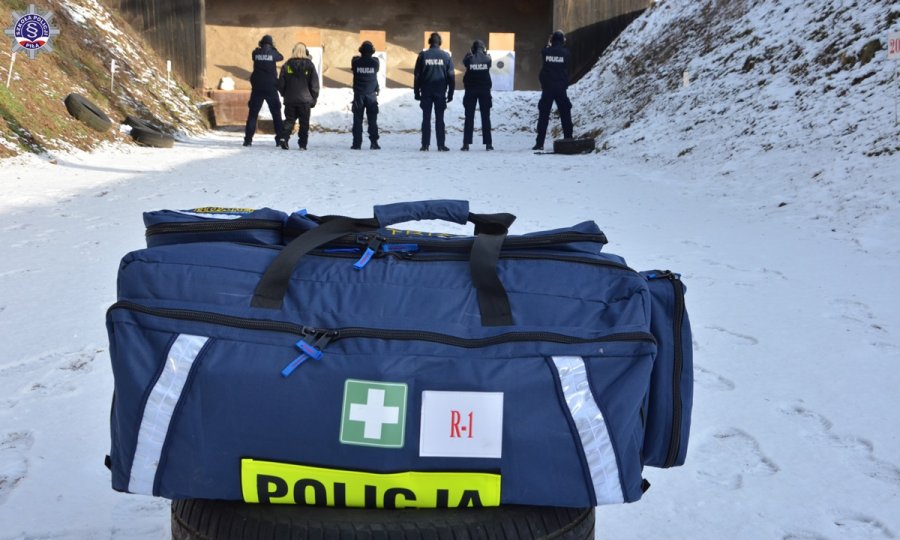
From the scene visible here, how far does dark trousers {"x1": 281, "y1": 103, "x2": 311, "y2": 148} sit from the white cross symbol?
950 centimetres

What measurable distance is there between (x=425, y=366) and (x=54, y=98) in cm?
995

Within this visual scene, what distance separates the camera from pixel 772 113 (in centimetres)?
747

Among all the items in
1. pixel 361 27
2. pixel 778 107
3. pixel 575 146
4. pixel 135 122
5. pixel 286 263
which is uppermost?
pixel 361 27

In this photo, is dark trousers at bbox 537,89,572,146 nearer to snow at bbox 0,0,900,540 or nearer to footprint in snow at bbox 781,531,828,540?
snow at bbox 0,0,900,540

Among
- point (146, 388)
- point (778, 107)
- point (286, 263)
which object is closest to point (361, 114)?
point (778, 107)

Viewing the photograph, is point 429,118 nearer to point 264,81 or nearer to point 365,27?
point 264,81

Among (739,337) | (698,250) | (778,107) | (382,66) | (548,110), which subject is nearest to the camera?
(739,337)

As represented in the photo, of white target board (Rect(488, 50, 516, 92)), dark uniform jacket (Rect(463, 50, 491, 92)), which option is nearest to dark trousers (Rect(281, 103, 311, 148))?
dark uniform jacket (Rect(463, 50, 491, 92))

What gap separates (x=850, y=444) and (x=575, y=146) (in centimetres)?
818

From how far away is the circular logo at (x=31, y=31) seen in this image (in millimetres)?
9047

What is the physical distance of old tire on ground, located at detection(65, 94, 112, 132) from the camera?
949 cm

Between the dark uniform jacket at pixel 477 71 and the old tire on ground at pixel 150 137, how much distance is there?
4103 mm

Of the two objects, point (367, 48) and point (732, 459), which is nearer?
point (732, 459)

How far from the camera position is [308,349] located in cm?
121
